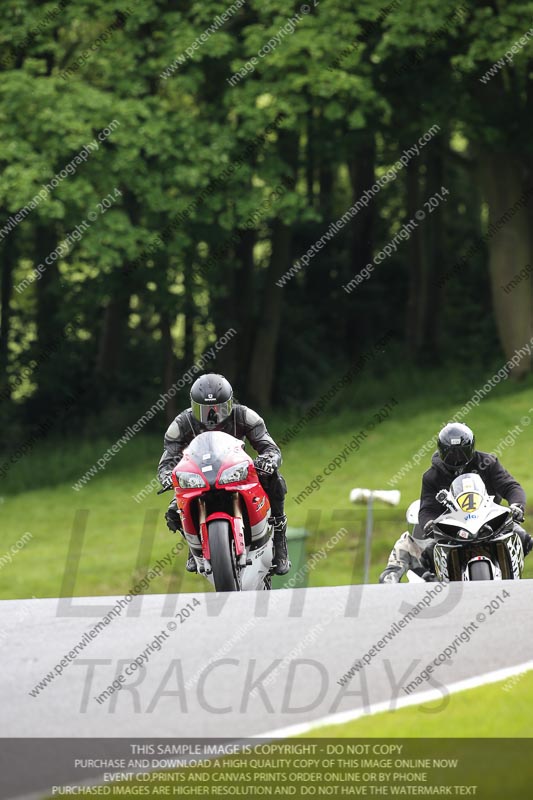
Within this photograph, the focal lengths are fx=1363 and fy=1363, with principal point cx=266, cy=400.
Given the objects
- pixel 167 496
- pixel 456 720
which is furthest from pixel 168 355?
pixel 456 720

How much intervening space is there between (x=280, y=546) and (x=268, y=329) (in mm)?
19729

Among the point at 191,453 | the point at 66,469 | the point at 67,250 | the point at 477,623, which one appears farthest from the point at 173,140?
the point at 477,623

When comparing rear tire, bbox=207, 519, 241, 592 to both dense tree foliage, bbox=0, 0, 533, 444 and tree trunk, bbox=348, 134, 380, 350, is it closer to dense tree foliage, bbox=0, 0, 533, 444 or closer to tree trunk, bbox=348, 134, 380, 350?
dense tree foliage, bbox=0, 0, 533, 444

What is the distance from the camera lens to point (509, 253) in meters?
27.6

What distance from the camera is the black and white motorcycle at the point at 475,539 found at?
943 centimetres

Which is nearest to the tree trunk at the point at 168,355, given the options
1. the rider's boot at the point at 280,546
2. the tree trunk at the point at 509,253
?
the tree trunk at the point at 509,253

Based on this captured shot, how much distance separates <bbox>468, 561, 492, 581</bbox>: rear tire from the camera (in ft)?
30.8

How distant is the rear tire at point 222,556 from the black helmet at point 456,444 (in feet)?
5.86

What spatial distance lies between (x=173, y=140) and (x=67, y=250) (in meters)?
3.85

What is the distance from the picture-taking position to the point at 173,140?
2495 cm

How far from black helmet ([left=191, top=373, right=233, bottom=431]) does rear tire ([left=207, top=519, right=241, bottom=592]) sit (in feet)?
2.98

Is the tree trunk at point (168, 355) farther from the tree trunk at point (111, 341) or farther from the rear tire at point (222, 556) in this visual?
the rear tire at point (222, 556)

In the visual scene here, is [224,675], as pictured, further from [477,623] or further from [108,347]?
[108,347]

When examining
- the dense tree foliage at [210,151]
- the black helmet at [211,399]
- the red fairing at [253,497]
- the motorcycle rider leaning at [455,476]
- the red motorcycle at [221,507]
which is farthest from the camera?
the dense tree foliage at [210,151]
